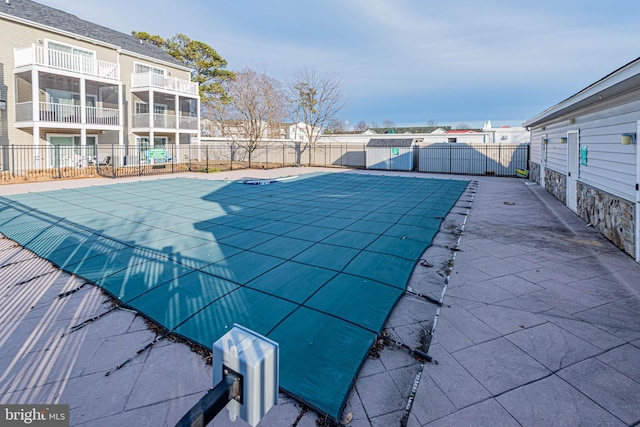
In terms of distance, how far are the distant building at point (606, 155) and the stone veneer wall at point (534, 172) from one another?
459 cm

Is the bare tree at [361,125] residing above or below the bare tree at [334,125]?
above

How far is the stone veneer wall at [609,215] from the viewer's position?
474 cm

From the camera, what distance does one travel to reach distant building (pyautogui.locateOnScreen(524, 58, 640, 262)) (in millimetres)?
4590

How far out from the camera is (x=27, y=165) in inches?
564

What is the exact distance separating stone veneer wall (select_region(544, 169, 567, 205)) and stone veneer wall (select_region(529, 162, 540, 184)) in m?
1.76

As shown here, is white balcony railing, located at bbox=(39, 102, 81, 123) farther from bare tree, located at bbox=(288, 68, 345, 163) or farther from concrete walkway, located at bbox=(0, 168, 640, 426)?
bare tree, located at bbox=(288, 68, 345, 163)

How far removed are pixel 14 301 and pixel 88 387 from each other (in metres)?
1.95

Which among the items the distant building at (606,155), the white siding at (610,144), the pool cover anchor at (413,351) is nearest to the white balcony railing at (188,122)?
the distant building at (606,155)

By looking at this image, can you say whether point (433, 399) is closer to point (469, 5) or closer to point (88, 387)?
point (88, 387)

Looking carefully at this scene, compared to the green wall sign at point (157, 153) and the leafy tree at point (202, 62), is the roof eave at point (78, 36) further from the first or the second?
the green wall sign at point (157, 153)

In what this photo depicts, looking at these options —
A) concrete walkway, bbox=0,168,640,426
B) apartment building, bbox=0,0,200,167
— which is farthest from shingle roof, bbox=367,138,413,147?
concrete walkway, bbox=0,168,640,426

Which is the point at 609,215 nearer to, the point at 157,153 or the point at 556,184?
the point at 556,184

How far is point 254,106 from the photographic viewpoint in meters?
21.6

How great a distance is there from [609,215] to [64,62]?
19402 mm
